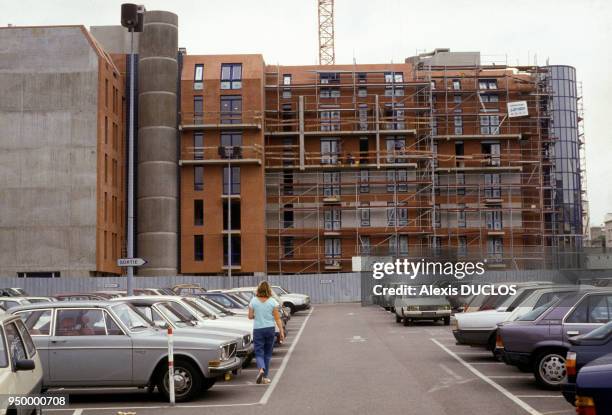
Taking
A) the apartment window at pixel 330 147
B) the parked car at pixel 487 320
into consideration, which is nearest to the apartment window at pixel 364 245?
the apartment window at pixel 330 147

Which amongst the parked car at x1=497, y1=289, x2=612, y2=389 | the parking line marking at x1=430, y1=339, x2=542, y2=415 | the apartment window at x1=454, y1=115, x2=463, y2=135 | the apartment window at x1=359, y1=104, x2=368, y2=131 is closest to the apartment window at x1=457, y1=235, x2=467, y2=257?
the apartment window at x1=454, y1=115, x2=463, y2=135

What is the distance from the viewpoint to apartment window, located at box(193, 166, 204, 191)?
203 ft

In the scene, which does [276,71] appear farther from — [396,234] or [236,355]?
[236,355]

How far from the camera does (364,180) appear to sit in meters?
63.5

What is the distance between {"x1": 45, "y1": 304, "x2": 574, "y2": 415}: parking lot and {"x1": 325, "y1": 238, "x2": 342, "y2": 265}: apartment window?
3972 cm

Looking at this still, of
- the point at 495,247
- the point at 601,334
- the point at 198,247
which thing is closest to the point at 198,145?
the point at 198,247

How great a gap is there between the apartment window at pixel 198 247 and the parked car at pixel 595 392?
176 ft

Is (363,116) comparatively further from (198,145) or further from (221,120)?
(198,145)

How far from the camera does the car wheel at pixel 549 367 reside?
14.2 meters

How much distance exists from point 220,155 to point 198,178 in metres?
2.38

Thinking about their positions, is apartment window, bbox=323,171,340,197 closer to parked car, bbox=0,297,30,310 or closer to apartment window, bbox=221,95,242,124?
apartment window, bbox=221,95,242,124

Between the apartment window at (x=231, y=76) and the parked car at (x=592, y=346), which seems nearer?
the parked car at (x=592, y=346)

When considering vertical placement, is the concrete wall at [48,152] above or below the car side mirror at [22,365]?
above

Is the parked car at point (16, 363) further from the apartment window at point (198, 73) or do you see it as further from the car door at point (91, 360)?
the apartment window at point (198, 73)
